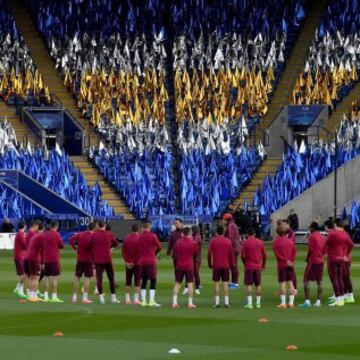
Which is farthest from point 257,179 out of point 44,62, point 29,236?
point 29,236

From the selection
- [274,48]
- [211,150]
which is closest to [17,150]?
[211,150]

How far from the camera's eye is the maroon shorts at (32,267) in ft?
121

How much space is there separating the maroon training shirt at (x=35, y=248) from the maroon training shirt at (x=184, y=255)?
12.3 feet

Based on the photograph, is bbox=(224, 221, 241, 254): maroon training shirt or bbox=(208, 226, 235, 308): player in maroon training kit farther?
bbox=(224, 221, 241, 254): maroon training shirt

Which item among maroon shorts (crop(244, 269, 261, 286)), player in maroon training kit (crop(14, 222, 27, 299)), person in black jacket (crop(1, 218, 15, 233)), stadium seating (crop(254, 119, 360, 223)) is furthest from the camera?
stadium seating (crop(254, 119, 360, 223))

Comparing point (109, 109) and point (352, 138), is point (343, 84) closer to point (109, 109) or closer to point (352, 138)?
A: point (352, 138)

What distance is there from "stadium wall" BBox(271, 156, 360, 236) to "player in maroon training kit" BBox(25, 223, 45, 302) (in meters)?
41.8

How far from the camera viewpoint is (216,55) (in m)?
91.2

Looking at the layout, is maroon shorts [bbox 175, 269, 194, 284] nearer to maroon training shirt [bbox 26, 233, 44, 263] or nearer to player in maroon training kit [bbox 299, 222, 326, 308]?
player in maroon training kit [bbox 299, 222, 326, 308]

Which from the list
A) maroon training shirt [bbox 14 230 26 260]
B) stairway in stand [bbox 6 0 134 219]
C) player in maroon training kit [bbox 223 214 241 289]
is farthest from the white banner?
maroon training shirt [bbox 14 230 26 260]

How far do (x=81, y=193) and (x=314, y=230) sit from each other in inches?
1755

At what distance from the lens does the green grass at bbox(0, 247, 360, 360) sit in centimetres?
2498

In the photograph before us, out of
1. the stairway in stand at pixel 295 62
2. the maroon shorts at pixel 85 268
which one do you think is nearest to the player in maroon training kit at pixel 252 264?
the maroon shorts at pixel 85 268

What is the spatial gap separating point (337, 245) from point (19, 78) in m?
55.9
